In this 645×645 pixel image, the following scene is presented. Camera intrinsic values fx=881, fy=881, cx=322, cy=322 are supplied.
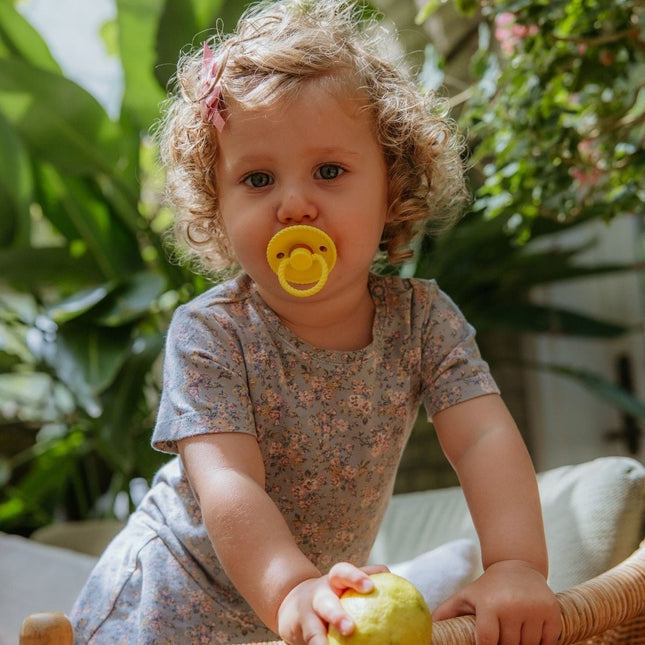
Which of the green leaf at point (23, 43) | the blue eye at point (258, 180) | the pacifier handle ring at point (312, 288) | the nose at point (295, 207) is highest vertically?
the green leaf at point (23, 43)

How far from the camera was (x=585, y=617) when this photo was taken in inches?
28.9

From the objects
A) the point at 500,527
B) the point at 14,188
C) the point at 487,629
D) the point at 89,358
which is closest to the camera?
the point at 487,629

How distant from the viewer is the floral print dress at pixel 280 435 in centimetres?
92

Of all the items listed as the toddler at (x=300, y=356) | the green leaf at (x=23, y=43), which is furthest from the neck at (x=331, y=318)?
the green leaf at (x=23, y=43)

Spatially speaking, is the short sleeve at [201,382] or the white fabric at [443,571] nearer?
the short sleeve at [201,382]

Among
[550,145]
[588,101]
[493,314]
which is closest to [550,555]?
[550,145]

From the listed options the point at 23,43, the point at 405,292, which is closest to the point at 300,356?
the point at 405,292

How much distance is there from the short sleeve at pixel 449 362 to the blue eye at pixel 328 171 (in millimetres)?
224

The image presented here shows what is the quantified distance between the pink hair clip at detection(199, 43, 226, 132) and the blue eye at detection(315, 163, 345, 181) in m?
0.12

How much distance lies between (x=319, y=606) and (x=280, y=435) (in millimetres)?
346

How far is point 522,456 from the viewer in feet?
2.91

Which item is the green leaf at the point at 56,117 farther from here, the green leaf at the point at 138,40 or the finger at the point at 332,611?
the finger at the point at 332,611

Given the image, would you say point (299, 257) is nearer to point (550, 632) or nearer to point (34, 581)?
point (550, 632)

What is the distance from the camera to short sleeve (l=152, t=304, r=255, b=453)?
0.84 metres
